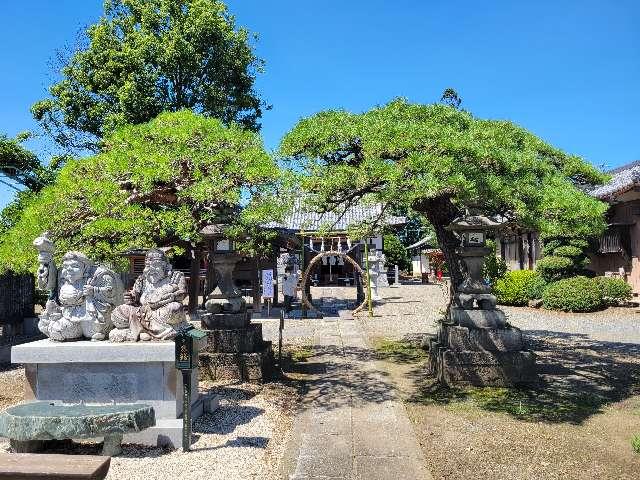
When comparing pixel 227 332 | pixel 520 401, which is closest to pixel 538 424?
pixel 520 401

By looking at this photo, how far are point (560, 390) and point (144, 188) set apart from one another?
293 inches

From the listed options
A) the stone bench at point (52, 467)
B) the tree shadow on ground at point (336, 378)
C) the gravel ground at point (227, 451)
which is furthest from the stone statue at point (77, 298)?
the tree shadow on ground at point (336, 378)

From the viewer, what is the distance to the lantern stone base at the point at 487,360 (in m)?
8.50

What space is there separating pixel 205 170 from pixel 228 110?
12.2 m

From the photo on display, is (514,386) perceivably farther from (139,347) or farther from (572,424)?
(139,347)

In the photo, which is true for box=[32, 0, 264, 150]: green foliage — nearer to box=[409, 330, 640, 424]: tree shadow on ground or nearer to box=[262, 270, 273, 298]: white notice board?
box=[262, 270, 273, 298]: white notice board

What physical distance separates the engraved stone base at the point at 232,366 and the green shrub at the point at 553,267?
51.6 ft

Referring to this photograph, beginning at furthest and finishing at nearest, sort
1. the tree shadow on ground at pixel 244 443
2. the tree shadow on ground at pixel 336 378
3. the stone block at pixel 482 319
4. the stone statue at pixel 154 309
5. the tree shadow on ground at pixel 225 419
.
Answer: the stone block at pixel 482 319
the tree shadow on ground at pixel 336 378
the tree shadow on ground at pixel 225 419
the stone statue at pixel 154 309
the tree shadow on ground at pixel 244 443

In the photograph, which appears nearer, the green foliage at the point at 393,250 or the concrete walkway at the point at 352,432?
the concrete walkway at the point at 352,432

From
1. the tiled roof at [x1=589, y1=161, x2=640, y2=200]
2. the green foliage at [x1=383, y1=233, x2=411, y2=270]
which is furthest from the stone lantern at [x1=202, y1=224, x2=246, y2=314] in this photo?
the green foliage at [x1=383, y1=233, x2=411, y2=270]

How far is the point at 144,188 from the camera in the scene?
24.1 feet

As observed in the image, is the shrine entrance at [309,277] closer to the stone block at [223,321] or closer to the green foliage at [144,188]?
the stone block at [223,321]

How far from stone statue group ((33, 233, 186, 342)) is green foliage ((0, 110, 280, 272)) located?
2.08 ft

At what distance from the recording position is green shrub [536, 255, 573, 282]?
2047 centimetres
